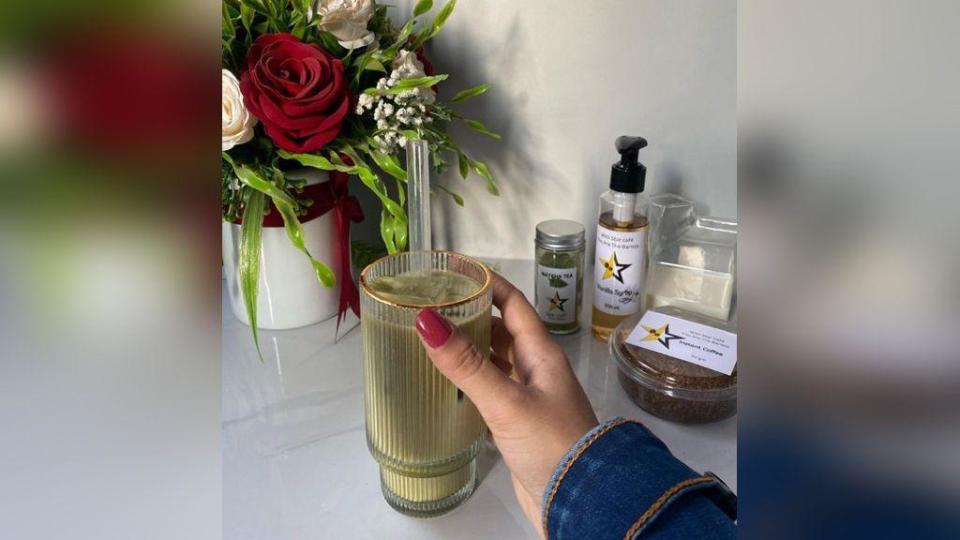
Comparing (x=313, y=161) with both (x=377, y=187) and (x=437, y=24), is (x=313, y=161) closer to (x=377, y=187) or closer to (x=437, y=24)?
(x=377, y=187)

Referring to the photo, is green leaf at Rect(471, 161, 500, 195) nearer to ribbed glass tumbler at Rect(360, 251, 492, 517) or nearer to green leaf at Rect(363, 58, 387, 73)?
green leaf at Rect(363, 58, 387, 73)

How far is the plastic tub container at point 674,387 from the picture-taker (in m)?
0.69

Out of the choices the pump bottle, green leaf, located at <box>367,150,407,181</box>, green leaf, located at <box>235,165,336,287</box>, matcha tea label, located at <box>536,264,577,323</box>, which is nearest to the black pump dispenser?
the pump bottle

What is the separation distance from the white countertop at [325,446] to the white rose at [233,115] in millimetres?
268

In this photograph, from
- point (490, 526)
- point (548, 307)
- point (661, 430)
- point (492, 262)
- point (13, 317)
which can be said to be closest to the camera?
point (13, 317)

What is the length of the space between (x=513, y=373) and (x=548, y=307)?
0.71 feet

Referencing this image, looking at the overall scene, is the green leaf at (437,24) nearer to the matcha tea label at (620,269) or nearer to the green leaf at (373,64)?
the green leaf at (373,64)

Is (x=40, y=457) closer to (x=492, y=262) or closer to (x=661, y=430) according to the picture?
(x=661, y=430)

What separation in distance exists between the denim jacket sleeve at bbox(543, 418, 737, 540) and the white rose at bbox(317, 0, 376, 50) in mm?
502

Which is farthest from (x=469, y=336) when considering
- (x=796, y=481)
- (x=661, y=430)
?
(x=796, y=481)

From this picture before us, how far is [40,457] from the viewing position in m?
0.12

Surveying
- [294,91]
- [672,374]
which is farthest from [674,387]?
[294,91]

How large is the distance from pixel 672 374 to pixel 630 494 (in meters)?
0.27

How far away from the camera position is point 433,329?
50 centimetres
